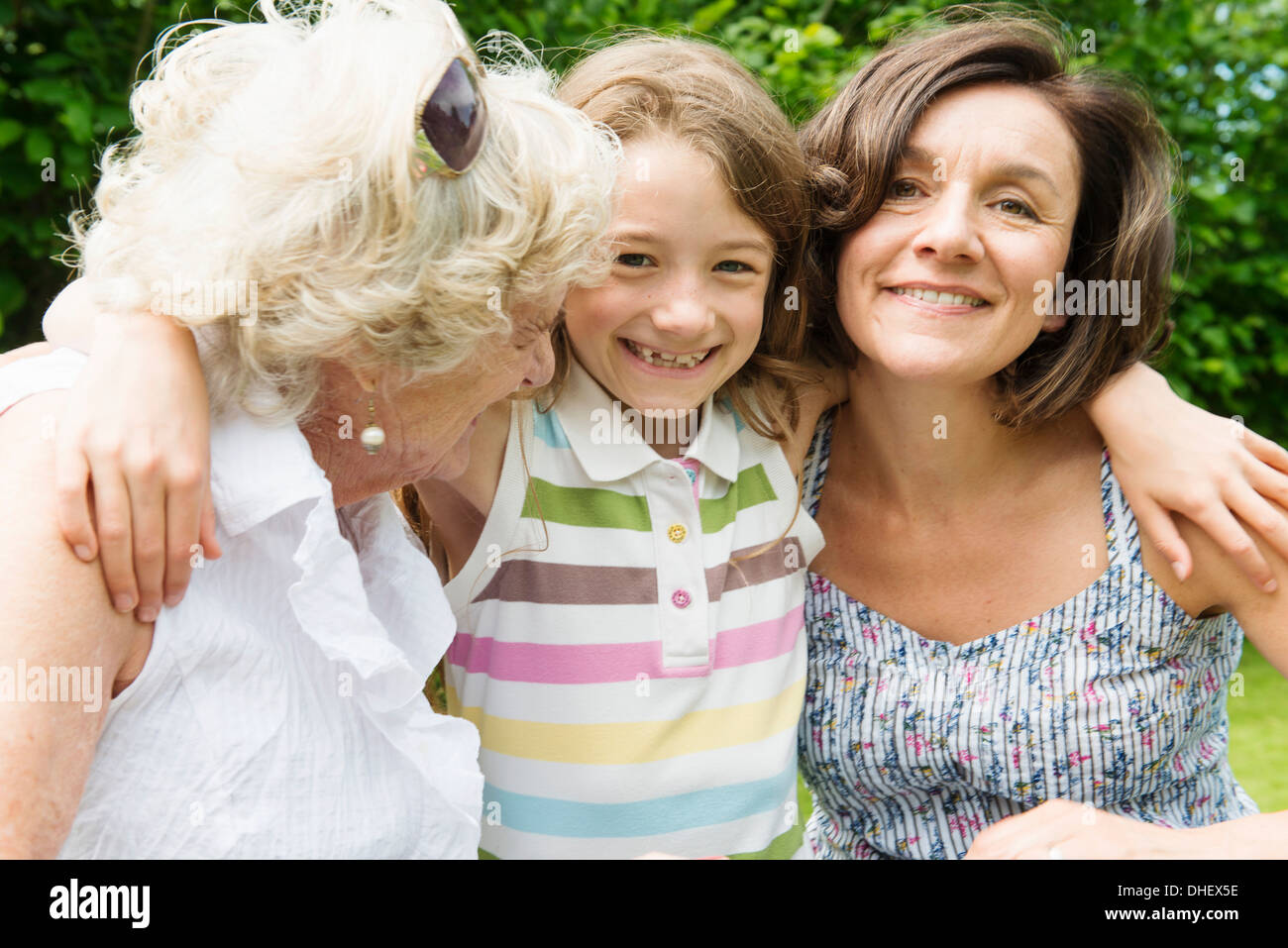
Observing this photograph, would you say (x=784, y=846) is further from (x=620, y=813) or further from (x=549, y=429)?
(x=549, y=429)

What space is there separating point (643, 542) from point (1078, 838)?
896 mm

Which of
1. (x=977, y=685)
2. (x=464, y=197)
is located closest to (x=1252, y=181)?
(x=977, y=685)

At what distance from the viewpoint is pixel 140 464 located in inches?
53.2

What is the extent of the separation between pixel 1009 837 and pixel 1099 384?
37.5 inches

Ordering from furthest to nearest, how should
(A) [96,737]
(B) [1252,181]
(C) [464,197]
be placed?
(B) [1252,181], (C) [464,197], (A) [96,737]

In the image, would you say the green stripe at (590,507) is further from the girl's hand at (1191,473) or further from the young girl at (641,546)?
the girl's hand at (1191,473)

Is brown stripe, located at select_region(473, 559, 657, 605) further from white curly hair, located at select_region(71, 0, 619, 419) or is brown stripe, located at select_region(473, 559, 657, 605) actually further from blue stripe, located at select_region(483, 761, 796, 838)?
white curly hair, located at select_region(71, 0, 619, 419)

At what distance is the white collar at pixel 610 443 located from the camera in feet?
7.00

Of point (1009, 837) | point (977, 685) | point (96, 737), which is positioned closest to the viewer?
point (96, 737)

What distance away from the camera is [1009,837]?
1917 mm

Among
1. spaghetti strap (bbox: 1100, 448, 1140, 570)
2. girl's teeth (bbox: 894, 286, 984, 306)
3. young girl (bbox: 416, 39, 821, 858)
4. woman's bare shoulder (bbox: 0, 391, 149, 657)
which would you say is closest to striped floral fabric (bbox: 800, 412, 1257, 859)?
spaghetti strap (bbox: 1100, 448, 1140, 570)

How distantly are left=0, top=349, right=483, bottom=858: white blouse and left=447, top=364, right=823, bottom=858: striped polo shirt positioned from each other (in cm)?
38
